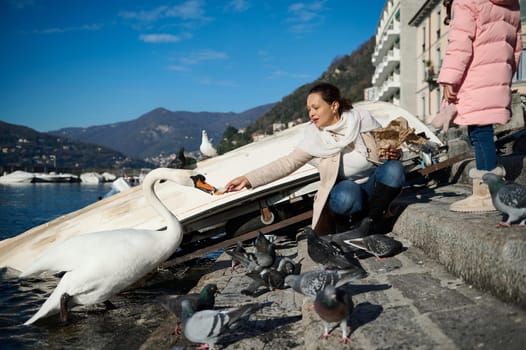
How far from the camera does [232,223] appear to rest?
668cm

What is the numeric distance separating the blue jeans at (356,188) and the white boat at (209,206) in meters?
1.61

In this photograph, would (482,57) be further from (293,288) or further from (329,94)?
(293,288)

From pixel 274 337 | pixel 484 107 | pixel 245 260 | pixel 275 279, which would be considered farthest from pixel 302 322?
pixel 484 107

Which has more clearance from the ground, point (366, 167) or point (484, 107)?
point (484, 107)

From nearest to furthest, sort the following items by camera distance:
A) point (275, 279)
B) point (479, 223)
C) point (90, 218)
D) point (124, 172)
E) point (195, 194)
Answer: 1. point (479, 223)
2. point (275, 279)
3. point (195, 194)
4. point (90, 218)
5. point (124, 172)

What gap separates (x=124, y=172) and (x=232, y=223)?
108328 millimetres

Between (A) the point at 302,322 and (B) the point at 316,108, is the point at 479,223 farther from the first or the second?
(B) the point at 316,108

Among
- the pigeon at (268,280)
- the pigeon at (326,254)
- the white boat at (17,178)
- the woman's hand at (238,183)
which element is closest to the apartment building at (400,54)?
the woman's hand at (238,183)

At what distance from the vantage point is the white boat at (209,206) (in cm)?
637

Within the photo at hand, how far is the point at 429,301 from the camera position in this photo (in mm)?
2797

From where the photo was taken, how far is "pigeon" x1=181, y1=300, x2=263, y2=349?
281cm

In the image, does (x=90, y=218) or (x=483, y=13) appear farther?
(x=90, y=218)

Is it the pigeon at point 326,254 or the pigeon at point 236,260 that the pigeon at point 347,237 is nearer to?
the pigeon at point 326,254

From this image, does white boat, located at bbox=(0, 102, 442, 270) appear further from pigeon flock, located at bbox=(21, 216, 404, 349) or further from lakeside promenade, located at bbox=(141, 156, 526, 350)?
lakeside promenade, located at bbox=(141, 156, 526, 350)
